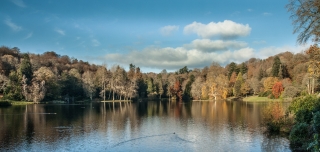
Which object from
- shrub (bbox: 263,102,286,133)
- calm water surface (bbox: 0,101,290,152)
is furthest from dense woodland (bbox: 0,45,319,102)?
calm water surface (bbox: 0,101,290,152)

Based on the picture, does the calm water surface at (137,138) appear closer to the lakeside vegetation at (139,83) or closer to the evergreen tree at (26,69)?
the lakeside vegetation at (139,83)

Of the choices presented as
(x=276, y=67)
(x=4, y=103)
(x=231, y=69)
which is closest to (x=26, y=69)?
(x=4, y=103)

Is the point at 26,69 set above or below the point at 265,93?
above

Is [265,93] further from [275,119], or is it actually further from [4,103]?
[4,103]

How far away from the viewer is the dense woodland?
8375 centimetres

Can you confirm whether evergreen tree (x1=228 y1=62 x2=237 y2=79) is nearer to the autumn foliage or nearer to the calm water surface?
the autumn foliage

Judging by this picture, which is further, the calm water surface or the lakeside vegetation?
the lakeside vegetation

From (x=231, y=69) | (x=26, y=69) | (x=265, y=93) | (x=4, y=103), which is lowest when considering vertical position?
(x=4, y=103)

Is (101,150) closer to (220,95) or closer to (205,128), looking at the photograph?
(205,128)

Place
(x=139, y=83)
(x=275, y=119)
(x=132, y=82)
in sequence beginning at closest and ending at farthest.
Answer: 1. (x=275, y=119)
2. (x=132, y=82)
3. (x=139, y=83)

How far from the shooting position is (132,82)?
109875 millimetres

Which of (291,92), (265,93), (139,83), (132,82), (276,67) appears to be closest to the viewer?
(291,92)

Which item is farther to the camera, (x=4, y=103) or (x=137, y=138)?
(x=4, y=103)

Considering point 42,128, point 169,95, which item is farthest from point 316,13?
point 169,95
